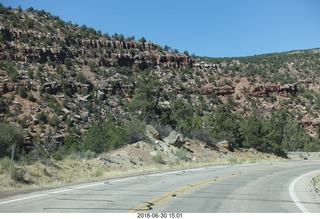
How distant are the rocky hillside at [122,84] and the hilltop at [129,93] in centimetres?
18

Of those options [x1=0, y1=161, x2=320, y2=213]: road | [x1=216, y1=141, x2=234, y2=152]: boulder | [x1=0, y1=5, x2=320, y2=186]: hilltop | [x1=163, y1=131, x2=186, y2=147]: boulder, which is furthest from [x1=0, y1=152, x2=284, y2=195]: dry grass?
[x1=216, y1=141, x2=234, y2=152]: boulder

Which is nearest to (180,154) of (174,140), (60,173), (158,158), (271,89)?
(174,140)

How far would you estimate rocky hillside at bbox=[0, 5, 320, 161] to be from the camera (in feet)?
163

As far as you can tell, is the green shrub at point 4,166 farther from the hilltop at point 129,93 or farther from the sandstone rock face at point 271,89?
the sandstone rock face at point 271,89

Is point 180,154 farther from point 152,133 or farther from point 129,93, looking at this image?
point 129,93

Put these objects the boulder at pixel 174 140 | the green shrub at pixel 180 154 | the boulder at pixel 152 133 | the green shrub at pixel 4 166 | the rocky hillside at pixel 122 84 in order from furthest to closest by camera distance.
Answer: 1. the rocky hillside at pixel 122 84
2. the boulder at pixel 174 140
3. the boulder at pixel 152 133
4. the green shrub at pixel 180 154
5. the green shrub at pixel 4 166

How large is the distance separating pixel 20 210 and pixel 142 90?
124 ft

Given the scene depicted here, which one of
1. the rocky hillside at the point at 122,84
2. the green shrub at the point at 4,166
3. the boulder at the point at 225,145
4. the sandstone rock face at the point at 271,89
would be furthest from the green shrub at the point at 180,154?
the sandstone rock face at the point at 271,89

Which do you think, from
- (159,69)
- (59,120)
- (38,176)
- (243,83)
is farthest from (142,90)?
(243,83)

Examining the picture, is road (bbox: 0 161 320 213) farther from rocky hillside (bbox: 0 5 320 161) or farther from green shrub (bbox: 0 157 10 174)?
rocky hillside (bbox: 0 5 320 161)

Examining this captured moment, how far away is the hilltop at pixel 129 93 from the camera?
4319 cm

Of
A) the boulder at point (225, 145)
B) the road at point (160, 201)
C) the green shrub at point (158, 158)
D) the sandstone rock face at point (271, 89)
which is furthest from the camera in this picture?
the sandstone rock face at point (271, 89)

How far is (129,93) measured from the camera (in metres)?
68.8

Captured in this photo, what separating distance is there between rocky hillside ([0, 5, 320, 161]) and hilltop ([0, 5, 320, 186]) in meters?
0.18
